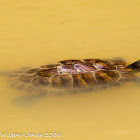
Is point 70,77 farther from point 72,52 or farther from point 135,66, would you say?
point 72,52

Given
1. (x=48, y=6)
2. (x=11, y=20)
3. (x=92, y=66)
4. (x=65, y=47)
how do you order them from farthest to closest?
(x=48, y=6), (x=11, y=20), (x=65, y=47), (x=92, y=66)

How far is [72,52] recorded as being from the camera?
539cm

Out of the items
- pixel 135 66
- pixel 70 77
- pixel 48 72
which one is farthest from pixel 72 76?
pixel 135 66

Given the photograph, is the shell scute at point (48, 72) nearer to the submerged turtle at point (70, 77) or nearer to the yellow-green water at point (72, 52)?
the submerged turtle at point (70, 77)

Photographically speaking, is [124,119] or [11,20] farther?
[11,20]

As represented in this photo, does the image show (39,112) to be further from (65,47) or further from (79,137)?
(65,47)

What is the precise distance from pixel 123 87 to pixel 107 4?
493 cm

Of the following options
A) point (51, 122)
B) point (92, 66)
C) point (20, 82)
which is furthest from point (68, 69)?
point (51, 122)

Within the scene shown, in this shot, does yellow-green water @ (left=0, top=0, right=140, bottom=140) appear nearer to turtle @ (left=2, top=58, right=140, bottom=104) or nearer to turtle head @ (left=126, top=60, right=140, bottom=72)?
turtle @ (left=2, top=58, right=140, bottom=104)

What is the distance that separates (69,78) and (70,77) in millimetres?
23

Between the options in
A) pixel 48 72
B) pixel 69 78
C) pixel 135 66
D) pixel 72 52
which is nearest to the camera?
pixel 69 78

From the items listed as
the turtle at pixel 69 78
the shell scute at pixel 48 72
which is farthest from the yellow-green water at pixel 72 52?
the shell scute at pixel 48 72

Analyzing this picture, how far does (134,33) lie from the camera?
6.18m

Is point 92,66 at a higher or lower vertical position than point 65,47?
lower
